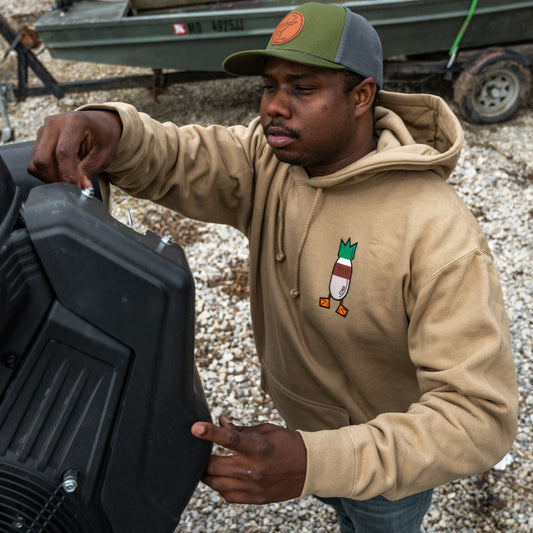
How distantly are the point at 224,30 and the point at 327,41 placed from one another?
13.7ft

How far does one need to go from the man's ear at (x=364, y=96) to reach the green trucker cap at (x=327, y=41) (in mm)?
21

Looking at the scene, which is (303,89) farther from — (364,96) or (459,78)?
(459,78)

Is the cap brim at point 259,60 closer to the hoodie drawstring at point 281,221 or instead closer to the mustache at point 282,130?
the mustache at point 282,130

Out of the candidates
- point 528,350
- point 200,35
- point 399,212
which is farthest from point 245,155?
point 200,35

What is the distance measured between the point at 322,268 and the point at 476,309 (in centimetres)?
41

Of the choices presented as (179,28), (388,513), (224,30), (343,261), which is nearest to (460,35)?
(224,30)

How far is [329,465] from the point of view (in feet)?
3.49

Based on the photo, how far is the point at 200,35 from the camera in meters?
5.14

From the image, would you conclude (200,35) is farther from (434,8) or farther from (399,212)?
(399,212)

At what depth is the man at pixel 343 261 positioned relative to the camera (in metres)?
1.07

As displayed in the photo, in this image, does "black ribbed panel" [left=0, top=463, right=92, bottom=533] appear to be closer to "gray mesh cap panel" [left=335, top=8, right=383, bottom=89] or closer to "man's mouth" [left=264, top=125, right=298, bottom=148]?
"man's mouth" [left=264, top=125, right=298, bottom=148]

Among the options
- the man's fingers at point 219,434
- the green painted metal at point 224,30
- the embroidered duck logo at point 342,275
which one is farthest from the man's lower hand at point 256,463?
the green painted metal at point 224,30

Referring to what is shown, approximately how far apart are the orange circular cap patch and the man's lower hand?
2.75 feet

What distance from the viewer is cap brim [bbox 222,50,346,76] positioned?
124 centimetres
